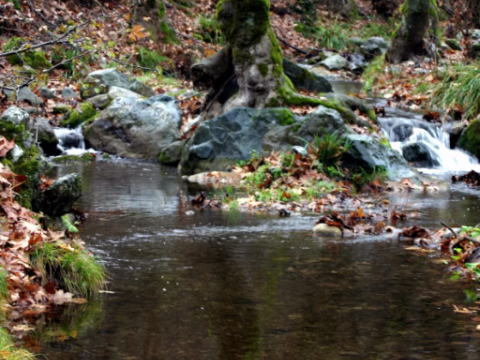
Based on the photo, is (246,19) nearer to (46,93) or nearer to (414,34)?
(46,93)

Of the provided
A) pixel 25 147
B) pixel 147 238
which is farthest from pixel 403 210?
pixel 25 147

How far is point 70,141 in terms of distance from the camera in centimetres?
1451

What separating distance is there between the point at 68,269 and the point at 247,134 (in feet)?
24.4

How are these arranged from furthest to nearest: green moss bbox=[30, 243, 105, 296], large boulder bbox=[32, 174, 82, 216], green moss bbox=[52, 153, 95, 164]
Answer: green moss bbox=[52, 153, 95, 164], large boulder bbox=[32, 174, 82, 216], green moss bbox=[30, 243, 105, 296]

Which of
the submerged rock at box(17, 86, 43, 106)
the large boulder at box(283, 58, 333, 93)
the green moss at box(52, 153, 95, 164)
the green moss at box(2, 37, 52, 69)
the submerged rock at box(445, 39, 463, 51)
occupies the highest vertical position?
the submerged rock at box(445, 39, 463, 51)

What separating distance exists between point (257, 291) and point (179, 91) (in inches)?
524

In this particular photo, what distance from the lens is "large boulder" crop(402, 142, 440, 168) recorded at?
13.5 m

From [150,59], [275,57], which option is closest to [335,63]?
[150,59]

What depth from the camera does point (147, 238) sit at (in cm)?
657

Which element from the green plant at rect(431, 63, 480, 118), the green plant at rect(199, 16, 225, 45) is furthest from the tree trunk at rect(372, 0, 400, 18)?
the green plant at rect(431, 63, 480, 118)

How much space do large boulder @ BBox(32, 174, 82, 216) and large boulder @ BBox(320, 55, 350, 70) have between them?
21.0m

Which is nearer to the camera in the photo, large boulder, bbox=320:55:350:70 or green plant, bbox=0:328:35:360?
green plant, bbox=0:328:35:360

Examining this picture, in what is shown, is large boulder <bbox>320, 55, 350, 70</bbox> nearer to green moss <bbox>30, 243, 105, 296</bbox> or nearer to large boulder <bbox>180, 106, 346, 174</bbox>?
large boulder <bbox>180, 106, 346, 174</bbox>

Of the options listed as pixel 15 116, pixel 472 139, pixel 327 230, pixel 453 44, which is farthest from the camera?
pixel 453 44
